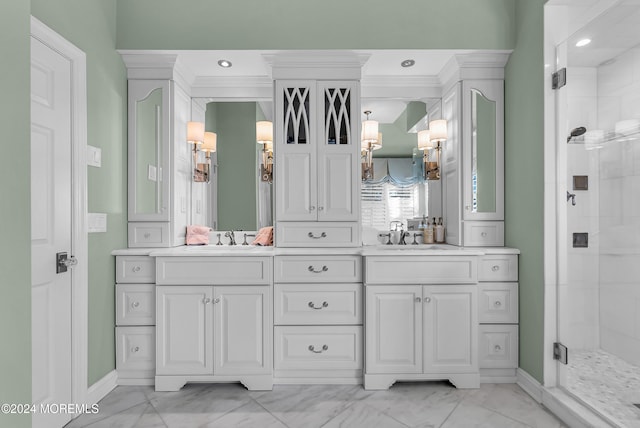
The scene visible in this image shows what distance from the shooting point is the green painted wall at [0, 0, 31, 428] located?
42.9 inches

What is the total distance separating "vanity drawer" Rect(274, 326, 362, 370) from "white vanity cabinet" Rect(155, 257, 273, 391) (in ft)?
0.31

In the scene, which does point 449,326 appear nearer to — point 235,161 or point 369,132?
point 369,132

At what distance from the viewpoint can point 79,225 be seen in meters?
2.16

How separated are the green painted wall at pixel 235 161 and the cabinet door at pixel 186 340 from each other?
83 centimetres

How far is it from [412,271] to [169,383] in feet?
5.83

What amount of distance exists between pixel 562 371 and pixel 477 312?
57 cm

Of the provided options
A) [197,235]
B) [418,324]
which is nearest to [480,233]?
[418,324]

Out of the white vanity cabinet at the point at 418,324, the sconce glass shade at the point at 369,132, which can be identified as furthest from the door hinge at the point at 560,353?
the sconce glass shade at the point at 369,132

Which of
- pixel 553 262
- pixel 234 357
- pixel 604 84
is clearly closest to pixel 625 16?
pixel 604 84

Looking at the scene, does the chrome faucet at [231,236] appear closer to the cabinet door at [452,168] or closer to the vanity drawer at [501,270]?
the cabinet door at [452,168]

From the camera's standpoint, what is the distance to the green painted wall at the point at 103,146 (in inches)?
88.4

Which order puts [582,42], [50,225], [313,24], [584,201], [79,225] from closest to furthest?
1. [50,225]
2. [79,225]
3. [582,42]
4. [584,201]
5. [313,24]

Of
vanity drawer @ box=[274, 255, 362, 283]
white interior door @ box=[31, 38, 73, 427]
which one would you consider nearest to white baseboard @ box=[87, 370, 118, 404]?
white interior door @ box=[31, 38, 73, 427]

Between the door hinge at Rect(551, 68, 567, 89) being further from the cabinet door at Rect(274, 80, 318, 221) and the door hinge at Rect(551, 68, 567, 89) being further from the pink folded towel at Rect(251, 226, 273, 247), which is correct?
the pink folded towel at Rect(251, 226, 273, 247)
